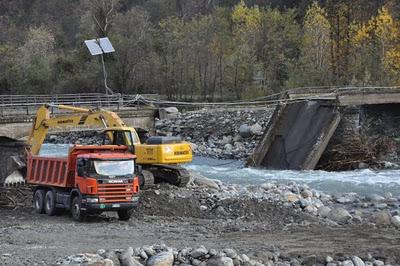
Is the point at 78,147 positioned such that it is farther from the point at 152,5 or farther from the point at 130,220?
the point at 152,5

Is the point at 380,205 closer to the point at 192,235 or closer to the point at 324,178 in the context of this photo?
the point at 324,178

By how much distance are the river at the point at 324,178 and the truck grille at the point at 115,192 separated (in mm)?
11726

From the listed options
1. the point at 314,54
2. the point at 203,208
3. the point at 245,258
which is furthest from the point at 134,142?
the point at 314,54

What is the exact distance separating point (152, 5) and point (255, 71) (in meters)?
58.5

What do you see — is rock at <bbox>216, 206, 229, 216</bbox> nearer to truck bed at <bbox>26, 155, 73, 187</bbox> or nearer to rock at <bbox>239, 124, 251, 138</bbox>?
truck bed at <bbox>26, 155, 73, 187</bbox>

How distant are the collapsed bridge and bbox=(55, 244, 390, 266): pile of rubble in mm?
Answer: 21993

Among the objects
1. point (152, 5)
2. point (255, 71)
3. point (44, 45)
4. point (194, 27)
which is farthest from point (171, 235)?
point (152, 5)

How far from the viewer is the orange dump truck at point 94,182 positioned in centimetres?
2016

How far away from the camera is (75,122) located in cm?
2528

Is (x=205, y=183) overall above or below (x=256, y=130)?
above

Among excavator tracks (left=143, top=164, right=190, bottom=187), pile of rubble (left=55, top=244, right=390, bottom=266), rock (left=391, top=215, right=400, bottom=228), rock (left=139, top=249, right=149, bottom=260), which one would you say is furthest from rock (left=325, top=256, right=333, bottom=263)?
excavator tracks (left=143, top=164, right=190, bottom=187)

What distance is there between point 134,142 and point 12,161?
6053mm

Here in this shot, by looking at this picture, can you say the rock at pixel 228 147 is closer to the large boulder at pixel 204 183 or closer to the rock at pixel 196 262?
the large boulder at pixel 204 183

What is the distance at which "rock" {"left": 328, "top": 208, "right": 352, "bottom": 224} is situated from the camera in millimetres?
21922
